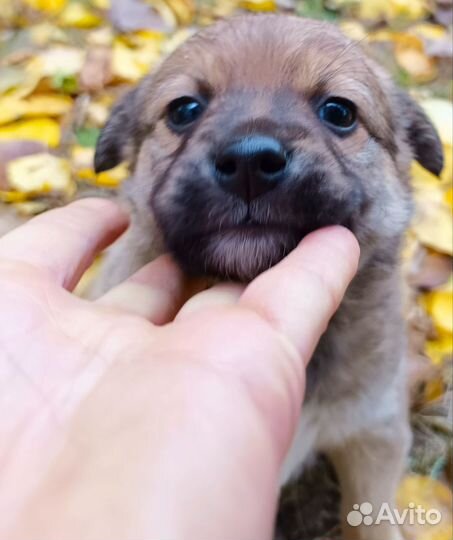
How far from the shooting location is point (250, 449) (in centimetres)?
94

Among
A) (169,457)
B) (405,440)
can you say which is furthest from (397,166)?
(169,457)

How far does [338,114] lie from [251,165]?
1.55 feet

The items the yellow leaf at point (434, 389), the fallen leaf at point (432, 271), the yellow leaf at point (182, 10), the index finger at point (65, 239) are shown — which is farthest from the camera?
the yellow leaf at point (182, 10)

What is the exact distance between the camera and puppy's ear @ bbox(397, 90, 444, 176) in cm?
201

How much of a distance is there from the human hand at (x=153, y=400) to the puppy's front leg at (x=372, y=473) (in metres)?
0.75

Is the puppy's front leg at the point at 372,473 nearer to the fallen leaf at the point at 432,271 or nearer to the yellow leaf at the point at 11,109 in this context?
the fallen leaf at the point at 432,271

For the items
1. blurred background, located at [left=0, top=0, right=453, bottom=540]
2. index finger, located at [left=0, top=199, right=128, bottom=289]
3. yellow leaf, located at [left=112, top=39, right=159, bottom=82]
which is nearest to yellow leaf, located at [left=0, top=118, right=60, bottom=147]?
blurred background, located at [left=0, top=0, right=453, bottom=540]

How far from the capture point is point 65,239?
157 cm

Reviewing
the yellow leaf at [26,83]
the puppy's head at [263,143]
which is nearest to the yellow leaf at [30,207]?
the yellow leaf at [26,83]

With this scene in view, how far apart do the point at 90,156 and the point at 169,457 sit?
7.29ft

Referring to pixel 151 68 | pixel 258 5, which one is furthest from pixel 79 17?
pixel 151 68

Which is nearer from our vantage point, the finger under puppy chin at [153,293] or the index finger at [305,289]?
the index finger at [305,289]

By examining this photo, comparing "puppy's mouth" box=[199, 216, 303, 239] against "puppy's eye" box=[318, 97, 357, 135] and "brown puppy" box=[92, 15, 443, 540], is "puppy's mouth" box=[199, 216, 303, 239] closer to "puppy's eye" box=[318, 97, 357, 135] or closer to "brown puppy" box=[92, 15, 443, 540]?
"brown puppy" box=[92, 15, 443, 540]

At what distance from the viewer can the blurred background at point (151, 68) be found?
2293 mm
